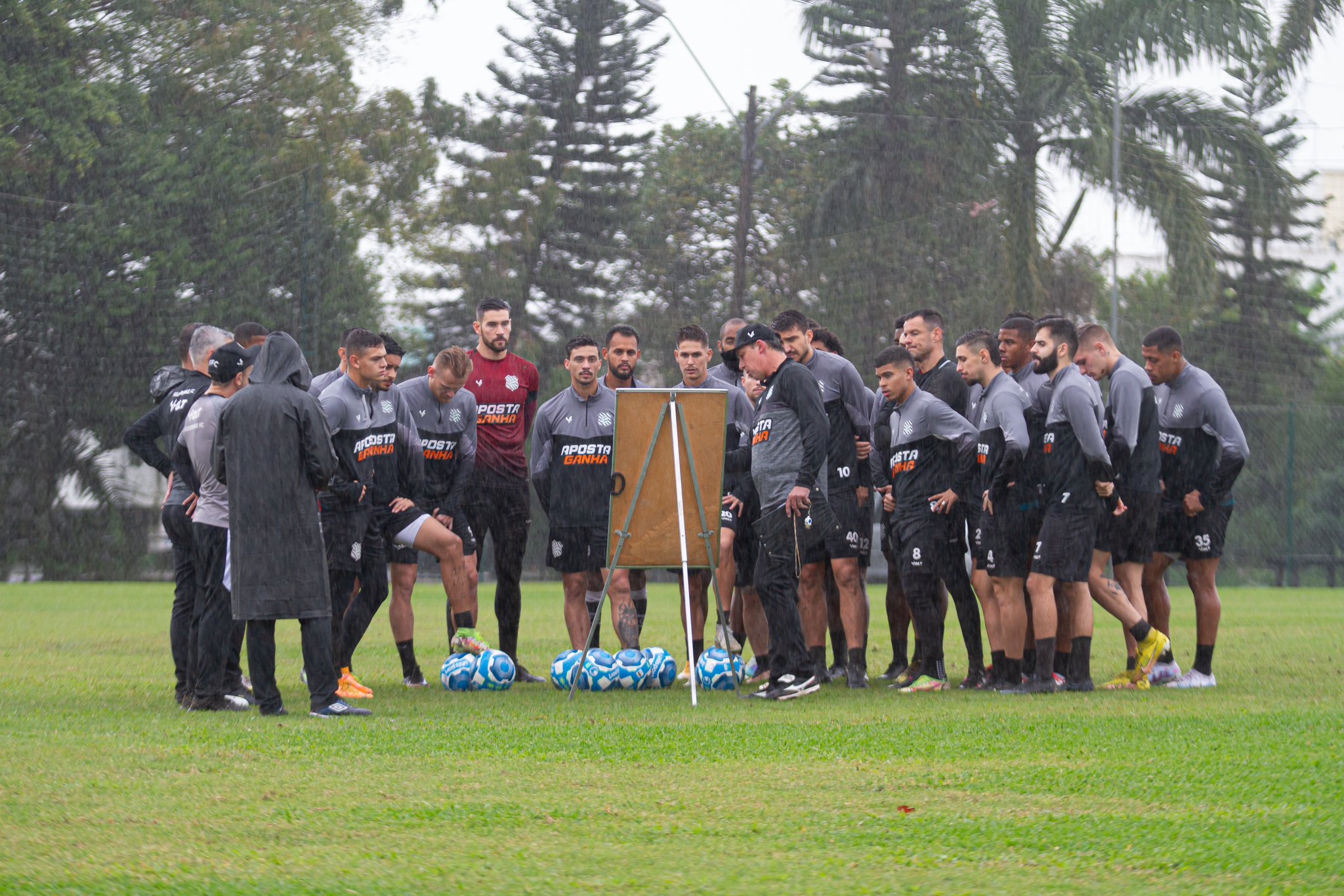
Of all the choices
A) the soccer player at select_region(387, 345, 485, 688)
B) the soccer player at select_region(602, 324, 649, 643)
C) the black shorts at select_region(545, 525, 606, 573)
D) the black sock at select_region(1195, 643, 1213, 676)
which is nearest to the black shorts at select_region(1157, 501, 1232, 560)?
the black sock at select_region(1195, 643, 1213, 676)

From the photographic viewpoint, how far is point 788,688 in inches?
340

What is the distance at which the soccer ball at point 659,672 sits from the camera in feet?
30.9

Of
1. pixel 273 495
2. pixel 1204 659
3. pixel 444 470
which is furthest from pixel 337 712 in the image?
pixel 1204 659

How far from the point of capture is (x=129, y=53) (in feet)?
95.7

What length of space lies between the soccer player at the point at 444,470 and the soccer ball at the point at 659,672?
1161 millimetres

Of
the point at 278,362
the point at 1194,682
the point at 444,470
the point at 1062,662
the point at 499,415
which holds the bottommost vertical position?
the point at 1194,682

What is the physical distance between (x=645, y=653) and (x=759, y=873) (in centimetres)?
529

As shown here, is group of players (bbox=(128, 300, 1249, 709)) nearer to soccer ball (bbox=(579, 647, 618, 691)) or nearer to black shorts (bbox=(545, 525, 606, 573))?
black shorts (bbox=(545, 525, 606, 573))

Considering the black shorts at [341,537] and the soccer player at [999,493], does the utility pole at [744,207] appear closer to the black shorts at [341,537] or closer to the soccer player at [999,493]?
the soccer player at [999,493]

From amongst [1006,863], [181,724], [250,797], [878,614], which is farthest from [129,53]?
[1006,863]

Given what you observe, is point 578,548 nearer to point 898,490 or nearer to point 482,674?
point 482,674

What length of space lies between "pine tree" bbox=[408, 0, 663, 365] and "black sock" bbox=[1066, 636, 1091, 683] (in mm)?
24037

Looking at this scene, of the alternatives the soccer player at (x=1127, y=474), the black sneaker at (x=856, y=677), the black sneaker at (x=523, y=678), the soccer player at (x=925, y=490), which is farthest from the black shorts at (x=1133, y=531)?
the black sneaker at (x=523, y=678)

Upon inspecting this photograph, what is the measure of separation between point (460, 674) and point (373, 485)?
1.27 metres
